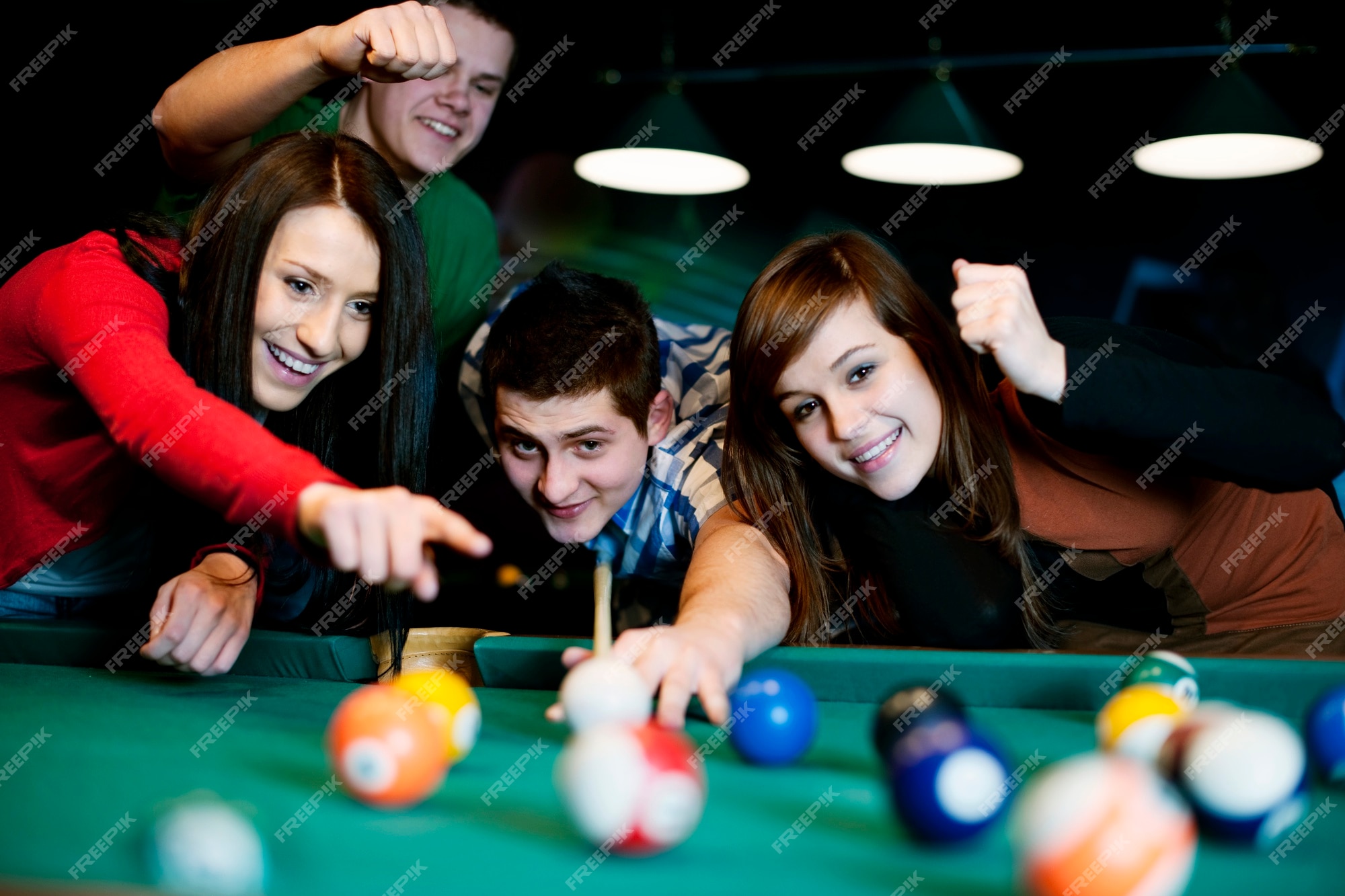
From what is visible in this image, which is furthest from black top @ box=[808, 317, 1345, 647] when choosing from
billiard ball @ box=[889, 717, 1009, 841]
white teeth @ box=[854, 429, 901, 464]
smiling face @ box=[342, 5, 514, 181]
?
smiling face @ box=[342, 5, 514, 181]

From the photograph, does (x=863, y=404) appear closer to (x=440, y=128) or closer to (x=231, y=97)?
(x=231, y=97)

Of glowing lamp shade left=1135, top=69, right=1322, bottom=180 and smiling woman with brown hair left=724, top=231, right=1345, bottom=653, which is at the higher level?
glowing lamp shade left=1135, top=69, right=1322, bottom=180

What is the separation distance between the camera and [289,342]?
202cm

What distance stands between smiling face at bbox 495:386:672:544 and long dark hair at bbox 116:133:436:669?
290 mm

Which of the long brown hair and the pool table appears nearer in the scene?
the pool table

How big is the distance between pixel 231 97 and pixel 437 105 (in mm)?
1124

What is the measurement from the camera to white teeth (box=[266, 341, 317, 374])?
2.05 meters

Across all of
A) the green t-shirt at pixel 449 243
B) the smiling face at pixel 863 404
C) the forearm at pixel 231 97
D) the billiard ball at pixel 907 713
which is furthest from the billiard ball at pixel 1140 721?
the green t-shirt at pixel 449 243

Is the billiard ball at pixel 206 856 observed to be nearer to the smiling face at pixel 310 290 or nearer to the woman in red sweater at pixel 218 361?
the woman in red sweater at pixel 218 361

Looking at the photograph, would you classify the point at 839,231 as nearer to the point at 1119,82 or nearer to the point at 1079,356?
the point at 1079,356

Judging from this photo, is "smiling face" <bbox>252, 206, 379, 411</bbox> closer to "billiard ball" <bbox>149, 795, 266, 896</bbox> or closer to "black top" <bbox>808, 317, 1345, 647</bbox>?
"black top" <bbox>808, 317, 1345, 647</bbox>

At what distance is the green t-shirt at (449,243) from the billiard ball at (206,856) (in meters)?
2.31

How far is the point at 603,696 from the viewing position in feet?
4.29

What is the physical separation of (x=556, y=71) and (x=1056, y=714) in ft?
17.1
